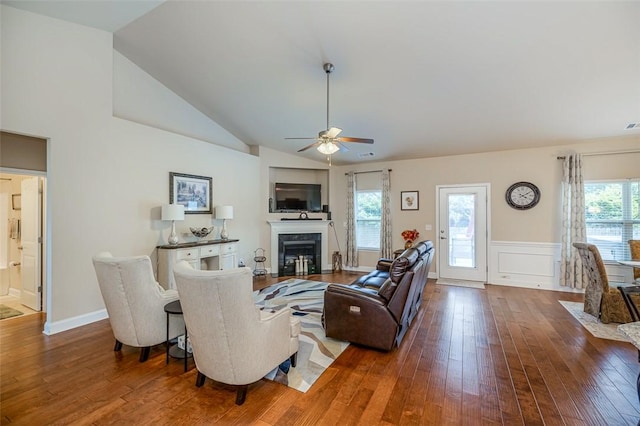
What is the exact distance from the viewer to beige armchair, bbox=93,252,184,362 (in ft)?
8.65

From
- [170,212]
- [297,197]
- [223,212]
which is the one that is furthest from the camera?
[297,197]

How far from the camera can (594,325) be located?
3.59 meters

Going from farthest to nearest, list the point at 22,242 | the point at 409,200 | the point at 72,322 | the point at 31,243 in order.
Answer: the point at 409,200 < the point at 22,242 < the point at 31,243 < the point at 72,322

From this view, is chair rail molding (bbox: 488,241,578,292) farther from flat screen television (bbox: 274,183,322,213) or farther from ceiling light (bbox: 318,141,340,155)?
ceiling light (bbox: 318,141,340,155)

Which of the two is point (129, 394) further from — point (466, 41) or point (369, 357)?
point (466, 41)

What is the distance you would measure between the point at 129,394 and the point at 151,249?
273 cm

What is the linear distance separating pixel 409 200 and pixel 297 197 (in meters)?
2.74

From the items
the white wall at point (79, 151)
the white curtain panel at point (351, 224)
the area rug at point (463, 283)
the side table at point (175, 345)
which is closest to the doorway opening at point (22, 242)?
the white wall at point (79, 151)

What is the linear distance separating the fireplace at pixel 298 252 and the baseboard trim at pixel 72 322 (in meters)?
3.45

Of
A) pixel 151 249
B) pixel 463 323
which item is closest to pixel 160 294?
pixel 151 249

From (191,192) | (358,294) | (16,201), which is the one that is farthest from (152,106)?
(358,294)

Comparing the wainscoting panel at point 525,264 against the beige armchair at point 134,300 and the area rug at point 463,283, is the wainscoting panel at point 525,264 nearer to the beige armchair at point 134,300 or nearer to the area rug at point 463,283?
the area rug at point 463,283

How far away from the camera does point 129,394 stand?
2250 millimetres

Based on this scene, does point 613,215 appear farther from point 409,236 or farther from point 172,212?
point 172,212
